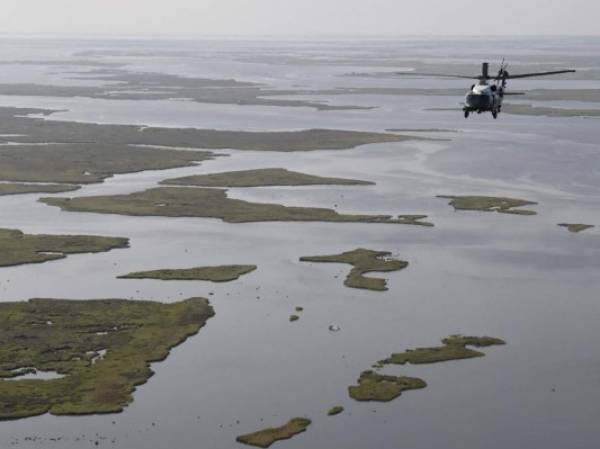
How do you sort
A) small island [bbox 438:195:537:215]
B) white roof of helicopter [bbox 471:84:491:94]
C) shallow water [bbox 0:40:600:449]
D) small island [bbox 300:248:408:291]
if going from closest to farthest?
shallow water [bbox 0:40:600:449], white roof of helicopter [bbox 471:84:491:94], small island [bbox 300:248:408:291], small island [bbox 438:195:537:215]

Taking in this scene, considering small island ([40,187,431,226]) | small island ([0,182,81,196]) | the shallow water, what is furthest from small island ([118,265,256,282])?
small island ([0,182,81,196])

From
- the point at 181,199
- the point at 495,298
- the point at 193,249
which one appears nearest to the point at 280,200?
the point at 181,199

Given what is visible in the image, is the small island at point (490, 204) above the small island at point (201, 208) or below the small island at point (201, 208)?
above

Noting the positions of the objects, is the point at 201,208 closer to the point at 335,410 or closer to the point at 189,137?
the point at 335,410

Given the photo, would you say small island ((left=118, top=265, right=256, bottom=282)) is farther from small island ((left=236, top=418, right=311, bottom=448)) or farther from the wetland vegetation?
the wetland vegetation

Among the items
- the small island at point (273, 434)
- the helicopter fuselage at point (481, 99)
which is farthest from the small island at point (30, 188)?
the small island at point (273, 434)

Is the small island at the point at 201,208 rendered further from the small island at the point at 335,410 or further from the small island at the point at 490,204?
the small island at the point at 335,410
